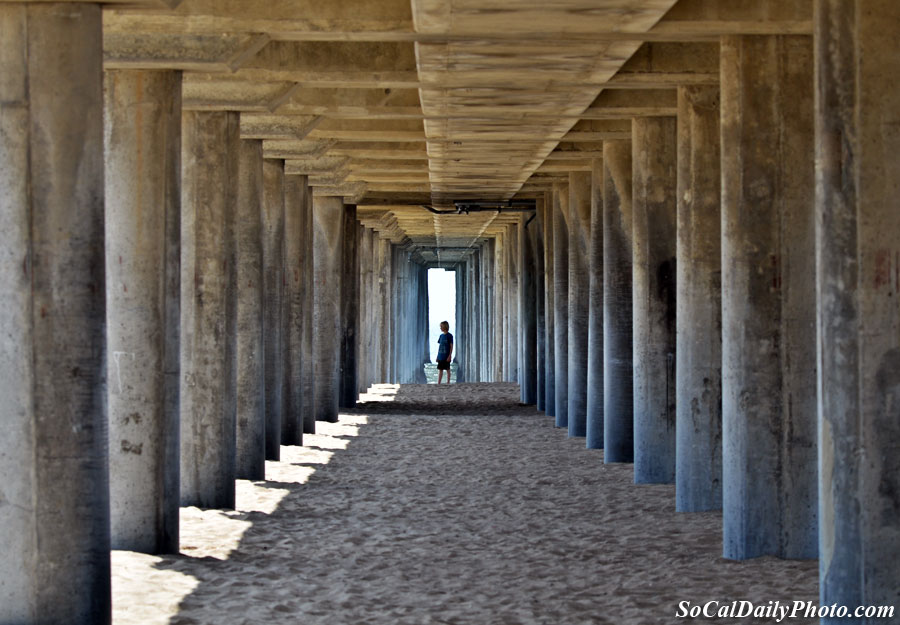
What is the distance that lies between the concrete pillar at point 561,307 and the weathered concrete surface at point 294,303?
4.63m

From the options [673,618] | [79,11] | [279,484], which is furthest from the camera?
[279,484]

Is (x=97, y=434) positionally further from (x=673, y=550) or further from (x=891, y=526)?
(x=673, y=550)

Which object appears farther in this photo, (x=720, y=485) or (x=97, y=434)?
(x=720, y=485)

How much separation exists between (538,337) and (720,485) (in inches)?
519

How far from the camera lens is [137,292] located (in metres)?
9.71

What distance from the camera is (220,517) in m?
12.0

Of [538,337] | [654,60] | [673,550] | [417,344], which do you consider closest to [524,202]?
[538,337]

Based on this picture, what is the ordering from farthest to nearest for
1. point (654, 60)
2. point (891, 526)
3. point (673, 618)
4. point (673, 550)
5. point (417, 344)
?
1. point (417, 344)
2. point (654, 60)
3. point (673, 550)
4. point (673, 618)
5. point (891, 526)

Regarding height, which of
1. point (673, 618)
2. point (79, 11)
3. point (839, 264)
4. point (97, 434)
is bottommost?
point (673, 618)

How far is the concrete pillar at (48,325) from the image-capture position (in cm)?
706

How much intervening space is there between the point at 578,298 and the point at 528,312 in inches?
279

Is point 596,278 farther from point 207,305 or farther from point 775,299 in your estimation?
point 775,299

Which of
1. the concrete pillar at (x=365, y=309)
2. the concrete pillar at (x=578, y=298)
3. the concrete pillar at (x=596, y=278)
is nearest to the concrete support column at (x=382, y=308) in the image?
the concrete pillar at (x=365, y=309)

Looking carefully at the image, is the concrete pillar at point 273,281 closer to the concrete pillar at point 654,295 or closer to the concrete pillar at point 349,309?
the concrete pillar at point 654,295
